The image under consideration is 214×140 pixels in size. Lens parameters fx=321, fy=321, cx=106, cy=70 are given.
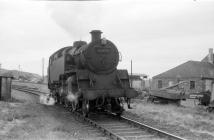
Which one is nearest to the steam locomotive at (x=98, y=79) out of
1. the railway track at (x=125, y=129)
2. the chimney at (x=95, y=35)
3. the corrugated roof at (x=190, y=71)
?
the chimney at (x=95, y=35)

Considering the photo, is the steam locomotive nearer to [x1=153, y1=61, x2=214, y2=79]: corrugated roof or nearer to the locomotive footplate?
the locomotive footplate

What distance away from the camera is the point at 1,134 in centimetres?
880

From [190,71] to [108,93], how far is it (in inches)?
1241

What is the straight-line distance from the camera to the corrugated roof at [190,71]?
41.1 meters

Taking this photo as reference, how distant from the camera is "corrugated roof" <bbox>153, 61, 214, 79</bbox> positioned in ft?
135

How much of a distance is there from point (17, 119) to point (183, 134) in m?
6.07

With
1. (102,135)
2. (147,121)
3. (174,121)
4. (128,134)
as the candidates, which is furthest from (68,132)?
(174,121)

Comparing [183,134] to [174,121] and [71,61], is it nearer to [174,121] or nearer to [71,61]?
[174,121]

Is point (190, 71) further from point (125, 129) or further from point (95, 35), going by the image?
point (125, 129)

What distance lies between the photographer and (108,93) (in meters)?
12.1

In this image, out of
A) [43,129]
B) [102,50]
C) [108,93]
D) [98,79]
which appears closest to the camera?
[43,129]

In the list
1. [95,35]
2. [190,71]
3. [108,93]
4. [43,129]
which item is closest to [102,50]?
[95,35]

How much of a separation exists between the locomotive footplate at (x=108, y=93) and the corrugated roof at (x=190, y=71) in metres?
29.5

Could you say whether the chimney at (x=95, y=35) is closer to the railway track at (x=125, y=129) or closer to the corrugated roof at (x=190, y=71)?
the railway track at (x=125, y=129)
